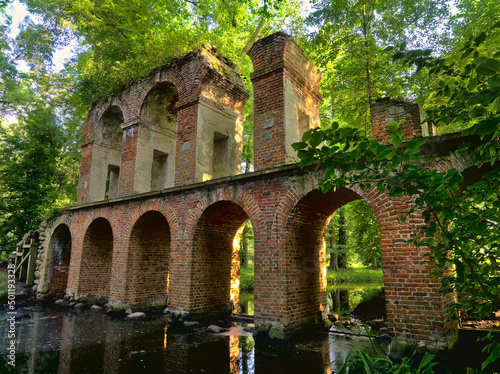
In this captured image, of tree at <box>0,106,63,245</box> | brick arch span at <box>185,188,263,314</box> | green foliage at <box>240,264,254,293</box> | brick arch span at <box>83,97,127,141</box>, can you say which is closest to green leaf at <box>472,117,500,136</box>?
brick arch span at <box>185,188,263,314</box>

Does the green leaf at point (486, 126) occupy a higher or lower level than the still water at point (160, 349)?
higher

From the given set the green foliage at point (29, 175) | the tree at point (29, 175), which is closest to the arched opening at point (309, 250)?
the green foliage at point (29, 175)

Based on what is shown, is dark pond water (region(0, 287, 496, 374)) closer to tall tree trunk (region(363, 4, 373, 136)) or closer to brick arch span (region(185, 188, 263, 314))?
brick arch span (region(185, 188, 263, 314))

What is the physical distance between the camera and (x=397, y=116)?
6.11 m

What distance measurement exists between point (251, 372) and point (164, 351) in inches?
81.0

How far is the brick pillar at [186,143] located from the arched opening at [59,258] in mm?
7769

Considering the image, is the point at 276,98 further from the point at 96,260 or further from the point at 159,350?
the point at 96,260

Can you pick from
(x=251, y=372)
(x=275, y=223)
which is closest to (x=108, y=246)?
(x=275, y=223)

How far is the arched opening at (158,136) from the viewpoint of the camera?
11461 millimetres

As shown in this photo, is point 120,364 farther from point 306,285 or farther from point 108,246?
point 108,246

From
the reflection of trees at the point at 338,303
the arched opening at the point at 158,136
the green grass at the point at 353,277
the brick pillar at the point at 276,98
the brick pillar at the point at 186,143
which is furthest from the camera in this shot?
the green grass at the point at 353,277

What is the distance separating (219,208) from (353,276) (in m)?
17.2

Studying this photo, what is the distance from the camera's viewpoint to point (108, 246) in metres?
12.6

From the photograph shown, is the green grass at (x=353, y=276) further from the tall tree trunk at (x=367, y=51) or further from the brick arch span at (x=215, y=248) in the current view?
the tall tree trunk at (x=367, y=51)
